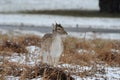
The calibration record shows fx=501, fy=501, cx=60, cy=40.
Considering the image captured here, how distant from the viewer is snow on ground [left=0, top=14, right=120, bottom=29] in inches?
925

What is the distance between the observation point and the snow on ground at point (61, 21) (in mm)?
23503

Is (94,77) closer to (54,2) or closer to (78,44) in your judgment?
(78,44)

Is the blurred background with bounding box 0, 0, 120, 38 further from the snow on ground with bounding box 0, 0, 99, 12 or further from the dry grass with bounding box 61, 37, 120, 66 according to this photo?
the dry grass with bounding box 61, 37, 120, 66

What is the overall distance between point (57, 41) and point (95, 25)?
51.6ft

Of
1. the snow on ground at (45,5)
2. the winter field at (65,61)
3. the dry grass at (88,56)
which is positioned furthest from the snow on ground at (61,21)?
the dry grass at (88,56)

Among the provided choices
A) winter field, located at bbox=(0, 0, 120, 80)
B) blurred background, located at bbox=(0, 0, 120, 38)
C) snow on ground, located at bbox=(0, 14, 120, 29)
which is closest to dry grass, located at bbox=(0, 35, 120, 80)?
winter field, located at bbox=(0, 0, 120, 80)

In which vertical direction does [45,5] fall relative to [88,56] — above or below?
above

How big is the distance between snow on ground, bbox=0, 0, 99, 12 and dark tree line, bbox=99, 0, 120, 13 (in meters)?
3.94

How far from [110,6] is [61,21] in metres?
4.27

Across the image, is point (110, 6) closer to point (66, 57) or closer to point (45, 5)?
point (45, 5)

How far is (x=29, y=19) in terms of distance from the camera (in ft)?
84.3

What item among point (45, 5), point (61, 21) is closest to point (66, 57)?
point (61, 21)

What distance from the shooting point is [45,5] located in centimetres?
3375

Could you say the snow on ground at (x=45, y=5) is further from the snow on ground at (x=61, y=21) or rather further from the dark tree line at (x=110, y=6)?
the snow on ground at (x=61, y=21)
